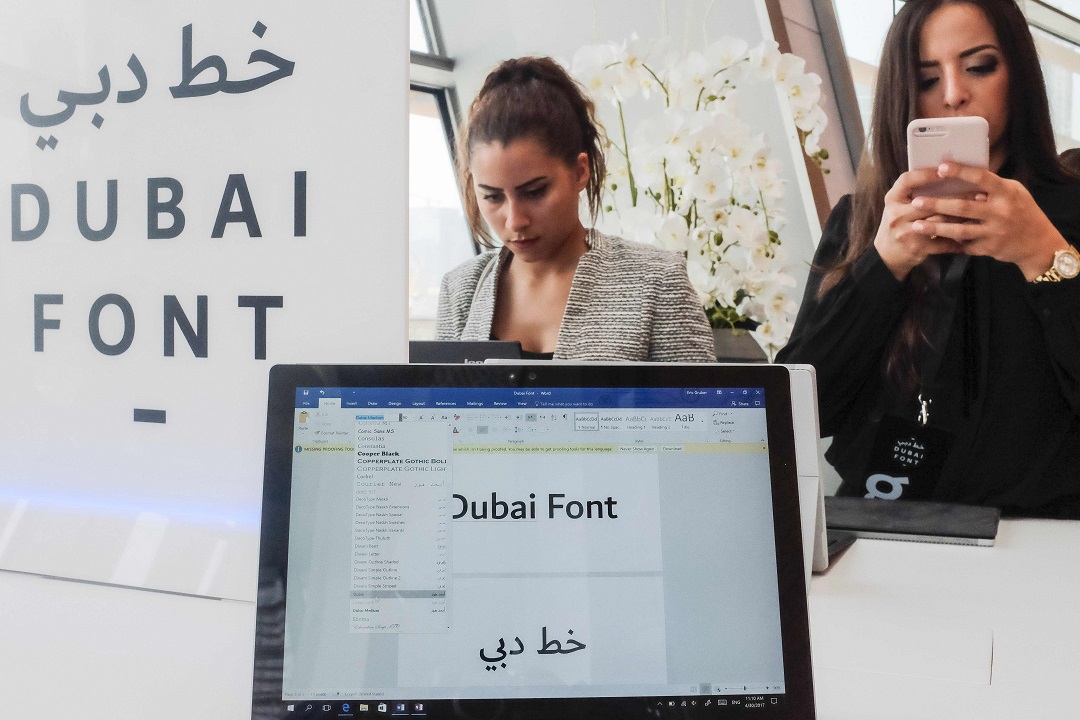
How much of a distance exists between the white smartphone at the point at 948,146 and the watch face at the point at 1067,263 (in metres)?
0.17

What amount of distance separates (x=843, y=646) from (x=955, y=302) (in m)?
0.85

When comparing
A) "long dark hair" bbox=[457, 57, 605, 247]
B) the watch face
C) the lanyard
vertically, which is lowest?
the lanyard

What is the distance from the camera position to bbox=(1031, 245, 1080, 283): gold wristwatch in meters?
1.18

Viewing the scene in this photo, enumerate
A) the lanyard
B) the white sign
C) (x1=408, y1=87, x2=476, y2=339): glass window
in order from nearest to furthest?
the white sign, the lanyard, (x1=408, y1=87, x2=476, y2=339): glass window

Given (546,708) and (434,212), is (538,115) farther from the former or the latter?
(434,212)

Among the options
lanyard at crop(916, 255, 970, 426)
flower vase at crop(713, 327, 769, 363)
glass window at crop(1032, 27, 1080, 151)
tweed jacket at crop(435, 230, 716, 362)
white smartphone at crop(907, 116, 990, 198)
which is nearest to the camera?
white smartphone at crop(907, 116, 990, 198)

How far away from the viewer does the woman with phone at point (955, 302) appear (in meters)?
1.19

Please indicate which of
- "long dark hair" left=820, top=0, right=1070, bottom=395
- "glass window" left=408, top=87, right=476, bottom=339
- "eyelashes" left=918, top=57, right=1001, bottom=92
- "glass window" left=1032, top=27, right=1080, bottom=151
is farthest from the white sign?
"glass window" left=408, top=87, right=476, bottom=339

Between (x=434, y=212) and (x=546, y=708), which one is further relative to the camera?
(x=434, y=212)

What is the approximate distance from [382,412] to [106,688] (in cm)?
29

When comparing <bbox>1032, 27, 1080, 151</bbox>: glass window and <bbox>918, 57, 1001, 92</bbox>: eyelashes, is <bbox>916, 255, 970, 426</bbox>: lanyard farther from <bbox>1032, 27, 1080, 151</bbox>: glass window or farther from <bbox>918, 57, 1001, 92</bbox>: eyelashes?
<bbox>1032, 27, 1080, 151</bbox>: glass window

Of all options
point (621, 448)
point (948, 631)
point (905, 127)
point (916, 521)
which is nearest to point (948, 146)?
point (905, 127)

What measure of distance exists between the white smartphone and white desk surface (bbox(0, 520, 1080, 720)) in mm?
582

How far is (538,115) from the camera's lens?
1655 millimetres
